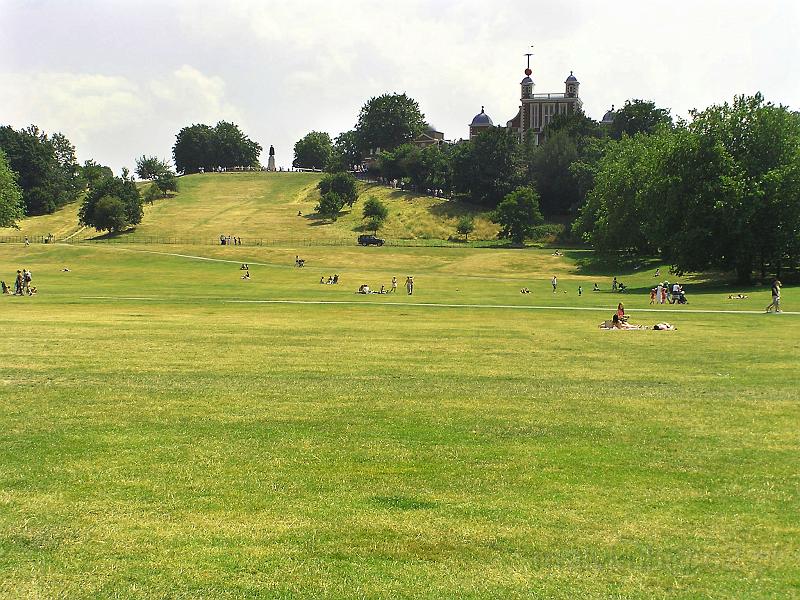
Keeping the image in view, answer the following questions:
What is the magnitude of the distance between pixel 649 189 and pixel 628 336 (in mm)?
41076

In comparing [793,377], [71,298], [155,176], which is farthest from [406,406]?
[155,176]

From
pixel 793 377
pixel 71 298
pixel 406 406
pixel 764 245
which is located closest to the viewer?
pixel 406 406

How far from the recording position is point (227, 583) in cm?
795

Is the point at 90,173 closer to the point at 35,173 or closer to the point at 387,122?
the point at 35,173

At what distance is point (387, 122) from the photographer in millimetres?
188125

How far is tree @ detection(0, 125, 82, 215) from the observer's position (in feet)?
476

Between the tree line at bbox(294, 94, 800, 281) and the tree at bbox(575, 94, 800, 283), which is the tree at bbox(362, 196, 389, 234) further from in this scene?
the tree at bbox(575, 94, 800, 283)

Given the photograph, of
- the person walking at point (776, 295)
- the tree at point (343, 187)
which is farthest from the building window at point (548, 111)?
the person walking at point (776, 295)

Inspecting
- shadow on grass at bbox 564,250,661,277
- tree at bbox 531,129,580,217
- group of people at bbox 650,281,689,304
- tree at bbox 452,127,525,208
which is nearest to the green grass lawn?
group of people at bbox 650,281,689,304

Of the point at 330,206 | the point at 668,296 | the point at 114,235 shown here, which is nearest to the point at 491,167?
the point at 330,206

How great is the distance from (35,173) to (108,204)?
45.8 metres

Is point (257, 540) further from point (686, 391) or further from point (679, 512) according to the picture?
point (686, 391)

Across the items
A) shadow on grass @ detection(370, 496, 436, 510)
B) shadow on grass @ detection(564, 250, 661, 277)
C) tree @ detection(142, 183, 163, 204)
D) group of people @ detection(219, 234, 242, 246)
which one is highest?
tree @ detection(142, 183, 163, 204)

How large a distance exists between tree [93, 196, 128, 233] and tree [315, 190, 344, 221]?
1315 inches
